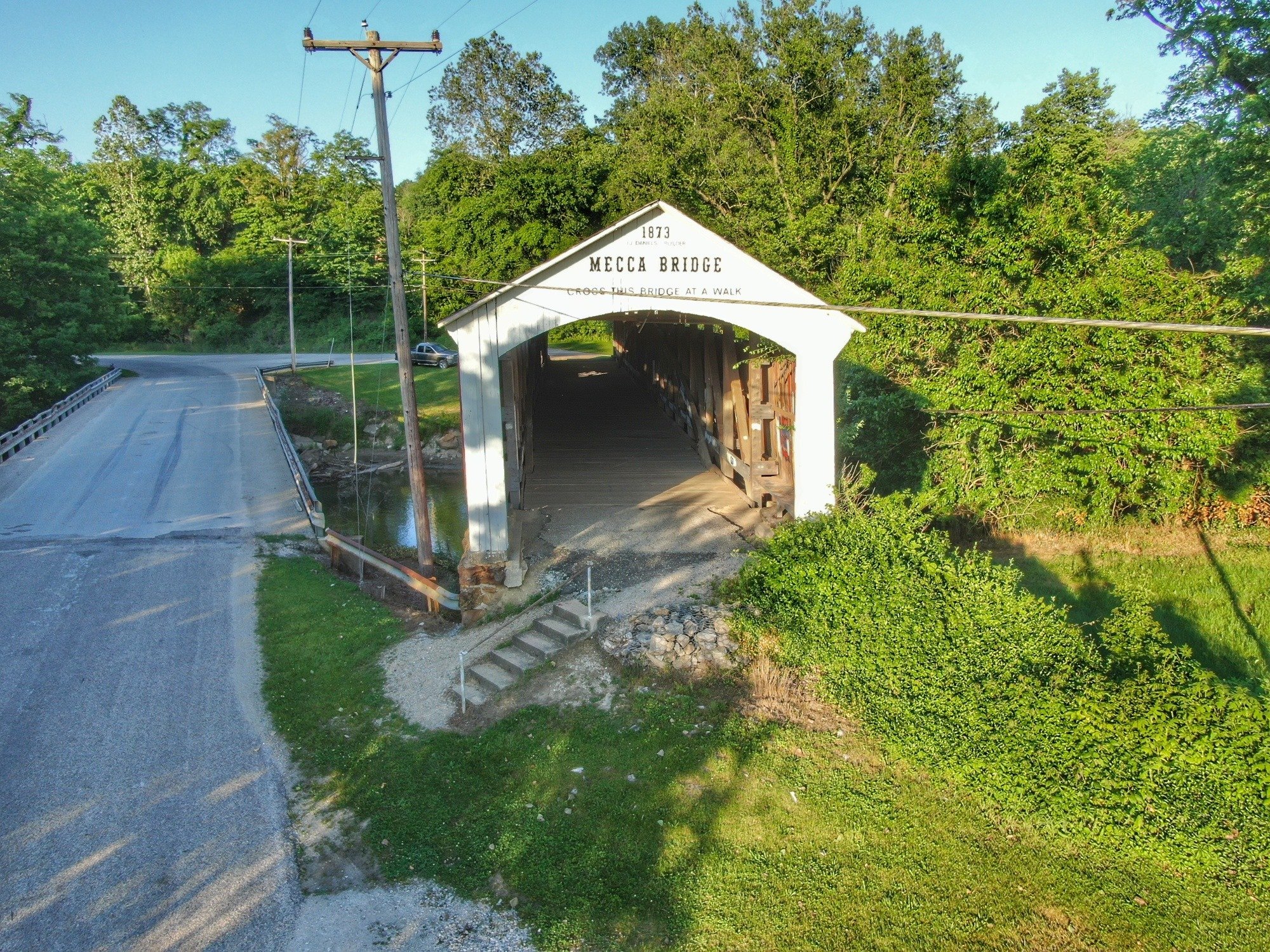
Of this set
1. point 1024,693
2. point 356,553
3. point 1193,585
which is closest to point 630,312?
point 356,553

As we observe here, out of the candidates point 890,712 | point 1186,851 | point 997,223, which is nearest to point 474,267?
point 997,223

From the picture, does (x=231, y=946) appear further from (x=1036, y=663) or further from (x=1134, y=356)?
(x=1134, y=356)

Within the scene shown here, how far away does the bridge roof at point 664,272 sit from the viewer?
11.5 meters

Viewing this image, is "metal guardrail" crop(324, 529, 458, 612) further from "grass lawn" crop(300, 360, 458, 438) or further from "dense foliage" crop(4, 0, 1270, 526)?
"grass lawn" crop(300, 360, 458, 438)

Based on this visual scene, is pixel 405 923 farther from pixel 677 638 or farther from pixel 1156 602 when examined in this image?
pixel 1156 602

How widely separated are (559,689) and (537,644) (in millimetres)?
970

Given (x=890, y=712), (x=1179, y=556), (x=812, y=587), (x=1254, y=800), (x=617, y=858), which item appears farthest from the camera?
(x=1179, y=556)

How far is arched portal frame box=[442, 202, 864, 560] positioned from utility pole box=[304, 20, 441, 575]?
1.64 metres

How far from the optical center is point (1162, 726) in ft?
20.7

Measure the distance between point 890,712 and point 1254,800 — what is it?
9.40ft

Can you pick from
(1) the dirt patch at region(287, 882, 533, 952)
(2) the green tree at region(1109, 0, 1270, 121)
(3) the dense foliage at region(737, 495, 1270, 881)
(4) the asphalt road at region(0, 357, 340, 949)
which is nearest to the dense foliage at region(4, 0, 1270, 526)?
(2) the green tree at region(1109, 0, 1270, 121)

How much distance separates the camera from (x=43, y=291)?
2998 centimetres

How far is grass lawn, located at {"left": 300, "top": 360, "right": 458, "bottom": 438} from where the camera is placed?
95.8ft

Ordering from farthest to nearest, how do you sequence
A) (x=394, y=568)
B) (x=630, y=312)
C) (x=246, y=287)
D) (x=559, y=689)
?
1. (x=246, y=287)
2. (x=394, y=568)
3. (x=630, y=312)
4. (x=559, y=689)
